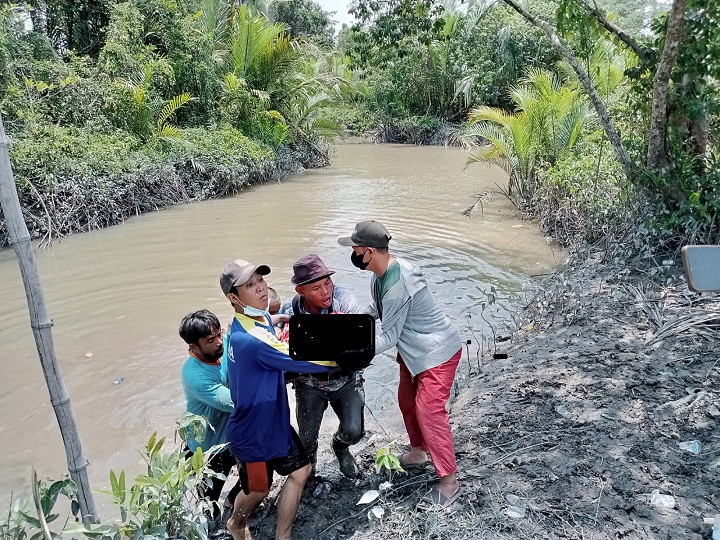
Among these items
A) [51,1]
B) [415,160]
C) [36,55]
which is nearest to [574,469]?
[36,55]

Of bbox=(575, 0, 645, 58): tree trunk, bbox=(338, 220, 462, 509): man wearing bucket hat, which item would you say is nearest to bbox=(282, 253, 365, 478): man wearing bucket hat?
bbox=(338, 220, 462, 509): man wearing bucket hat

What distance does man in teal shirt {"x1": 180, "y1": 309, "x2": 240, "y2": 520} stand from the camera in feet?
9.93

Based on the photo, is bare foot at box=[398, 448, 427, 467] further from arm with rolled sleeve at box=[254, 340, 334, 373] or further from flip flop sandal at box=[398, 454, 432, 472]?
arm with rolled sleeve at box=[254, 340, 334, 373]

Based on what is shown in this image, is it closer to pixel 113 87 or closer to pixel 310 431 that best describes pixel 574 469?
pixel 310 431

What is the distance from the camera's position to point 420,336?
9.93 ft

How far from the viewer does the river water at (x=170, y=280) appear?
4.65 metres

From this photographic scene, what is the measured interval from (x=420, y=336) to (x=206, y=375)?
1.13 m

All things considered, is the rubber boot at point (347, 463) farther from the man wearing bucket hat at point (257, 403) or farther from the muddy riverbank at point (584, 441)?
the man wearing bucket hat at point (257, 403)

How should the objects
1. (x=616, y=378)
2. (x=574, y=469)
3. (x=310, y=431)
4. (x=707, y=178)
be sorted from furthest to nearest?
(x=707, y=178)
(x=616, y=378)
(x=310, y=431)
(x=574, y=469)

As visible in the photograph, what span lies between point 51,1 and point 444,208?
34.8 feet

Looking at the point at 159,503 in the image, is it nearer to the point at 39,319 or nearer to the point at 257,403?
the point at 257,403

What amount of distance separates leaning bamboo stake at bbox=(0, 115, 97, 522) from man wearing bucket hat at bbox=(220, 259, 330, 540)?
28.9 inches

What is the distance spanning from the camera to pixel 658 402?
3.62 m

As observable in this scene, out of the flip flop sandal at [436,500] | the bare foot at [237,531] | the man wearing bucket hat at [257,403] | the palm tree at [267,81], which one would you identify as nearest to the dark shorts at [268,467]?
the man wearing bucket hat at [257,403]
